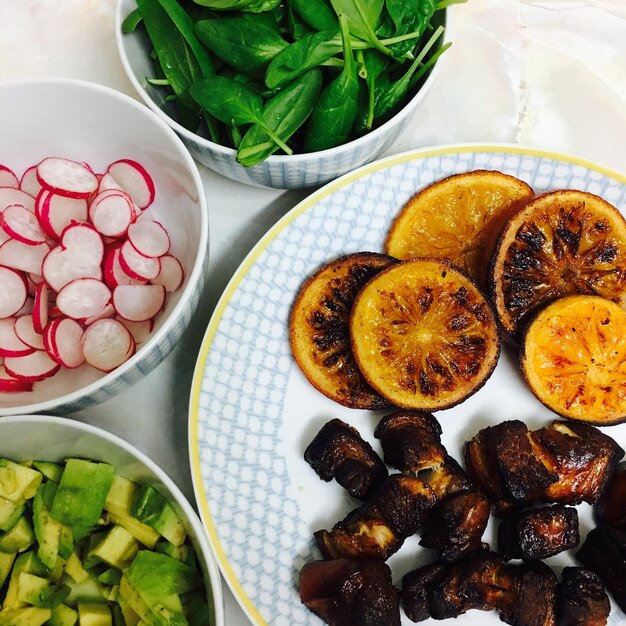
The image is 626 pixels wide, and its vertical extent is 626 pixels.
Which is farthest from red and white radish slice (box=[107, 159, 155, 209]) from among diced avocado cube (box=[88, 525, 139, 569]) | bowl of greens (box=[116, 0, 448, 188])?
diced avocado cube (box=[88, 525, 139, 569])

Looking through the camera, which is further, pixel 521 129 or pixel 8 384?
pixel 521 129

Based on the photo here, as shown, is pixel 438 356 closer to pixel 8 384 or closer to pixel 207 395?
pixel 207 395

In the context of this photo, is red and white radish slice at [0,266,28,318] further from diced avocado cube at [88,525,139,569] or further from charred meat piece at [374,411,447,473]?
charred meat piece at [374,411,447,473]

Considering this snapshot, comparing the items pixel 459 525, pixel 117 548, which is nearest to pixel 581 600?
pixel 459 525

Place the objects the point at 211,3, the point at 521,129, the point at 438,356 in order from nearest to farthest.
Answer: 1. the point at 211,3
2. the point at 438,356
3. the point at 521,129

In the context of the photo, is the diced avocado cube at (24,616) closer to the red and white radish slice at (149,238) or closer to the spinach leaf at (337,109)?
the red and white radish slice at (149,238)

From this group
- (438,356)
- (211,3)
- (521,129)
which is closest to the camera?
(211,3)

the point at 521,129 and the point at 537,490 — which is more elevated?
the point at 521,129

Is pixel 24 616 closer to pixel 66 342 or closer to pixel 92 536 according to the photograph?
pixel 92 536

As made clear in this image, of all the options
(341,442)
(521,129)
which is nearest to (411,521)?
(341,442)
